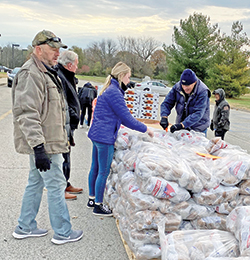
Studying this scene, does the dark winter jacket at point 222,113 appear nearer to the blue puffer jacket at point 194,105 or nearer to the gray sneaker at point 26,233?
the blue puffer jacket at point 194,105

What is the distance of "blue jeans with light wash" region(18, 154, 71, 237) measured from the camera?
3.09 m

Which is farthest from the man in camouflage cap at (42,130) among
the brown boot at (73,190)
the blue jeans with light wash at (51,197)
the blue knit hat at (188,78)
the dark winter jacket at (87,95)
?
the dark winter jacket at (87,95)

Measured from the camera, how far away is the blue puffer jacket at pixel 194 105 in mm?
4668

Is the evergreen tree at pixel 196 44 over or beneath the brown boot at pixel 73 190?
over

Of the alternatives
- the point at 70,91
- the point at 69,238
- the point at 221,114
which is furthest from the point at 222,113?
the point at 69,238

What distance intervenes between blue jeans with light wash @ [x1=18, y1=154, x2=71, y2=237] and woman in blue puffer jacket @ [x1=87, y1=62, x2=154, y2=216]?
2.36ft

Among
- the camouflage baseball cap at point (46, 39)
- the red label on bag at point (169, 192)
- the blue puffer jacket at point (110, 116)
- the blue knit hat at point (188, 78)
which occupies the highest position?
the camouflage baseball cap at point (46, 39)

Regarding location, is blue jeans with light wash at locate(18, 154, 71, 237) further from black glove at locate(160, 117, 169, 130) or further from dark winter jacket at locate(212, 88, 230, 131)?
dark winter jacket at locate(212, 88, 230, 131)

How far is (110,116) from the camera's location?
147 inches

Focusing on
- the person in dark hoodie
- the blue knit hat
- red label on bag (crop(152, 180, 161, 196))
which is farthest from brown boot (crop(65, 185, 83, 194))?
the person in dark hoodie

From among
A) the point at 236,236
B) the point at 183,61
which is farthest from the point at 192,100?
the point at 183,61

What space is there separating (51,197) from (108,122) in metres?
1.12

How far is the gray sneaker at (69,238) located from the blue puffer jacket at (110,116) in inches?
42.9

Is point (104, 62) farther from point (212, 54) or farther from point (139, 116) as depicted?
point (139, 116)
